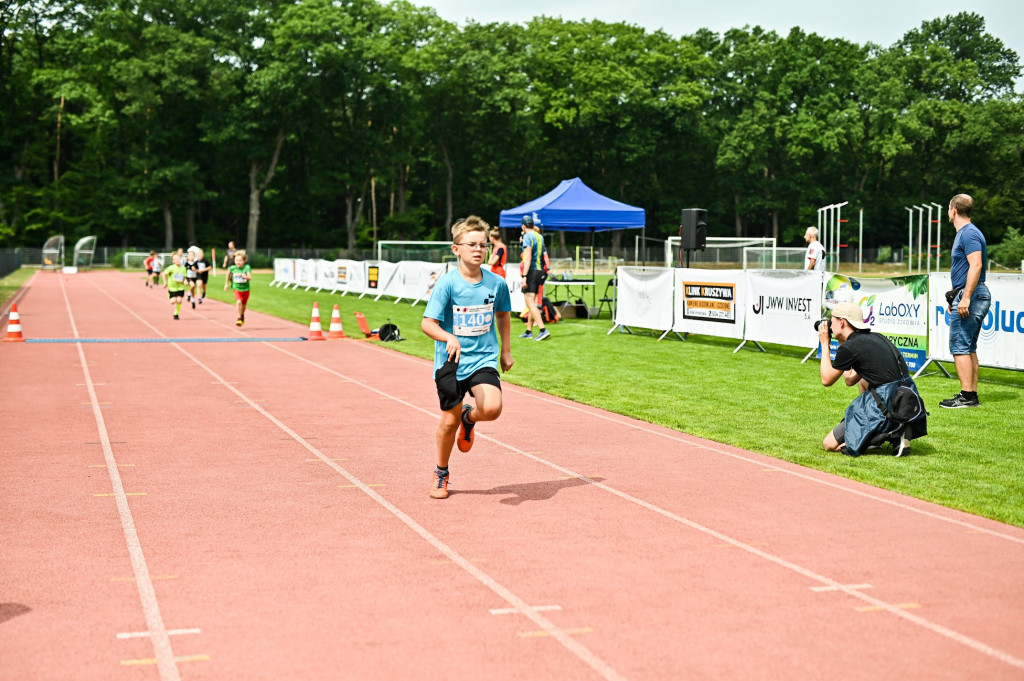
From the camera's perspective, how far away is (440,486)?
293 inches

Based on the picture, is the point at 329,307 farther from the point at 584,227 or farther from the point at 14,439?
the point at 14,439

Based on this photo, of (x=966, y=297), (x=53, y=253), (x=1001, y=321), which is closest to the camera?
(x=966, y=297)

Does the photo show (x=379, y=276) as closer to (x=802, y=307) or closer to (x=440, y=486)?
(x=802, y=307)

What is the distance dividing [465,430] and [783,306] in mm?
10445

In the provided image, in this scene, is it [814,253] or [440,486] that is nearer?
[440,486]

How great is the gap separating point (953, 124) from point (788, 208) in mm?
13449

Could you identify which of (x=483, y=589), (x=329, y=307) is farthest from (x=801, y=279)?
(x=329, y=307)

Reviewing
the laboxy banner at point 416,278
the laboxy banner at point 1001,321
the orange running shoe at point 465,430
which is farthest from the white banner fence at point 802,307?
the laboxy banner at point 416,278

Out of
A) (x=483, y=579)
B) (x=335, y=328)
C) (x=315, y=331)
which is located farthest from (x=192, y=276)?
(x=483, y=579)

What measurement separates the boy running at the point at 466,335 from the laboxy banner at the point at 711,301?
1112 centimetres

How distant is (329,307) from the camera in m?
31.3

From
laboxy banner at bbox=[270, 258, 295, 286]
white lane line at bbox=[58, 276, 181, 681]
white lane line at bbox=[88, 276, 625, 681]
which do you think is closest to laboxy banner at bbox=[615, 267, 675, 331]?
white lane line at bbox=[88, 276, 625, 681]

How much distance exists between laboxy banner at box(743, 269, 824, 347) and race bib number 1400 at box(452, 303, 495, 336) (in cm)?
964

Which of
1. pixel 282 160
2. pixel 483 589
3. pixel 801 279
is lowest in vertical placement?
pixel 483 589
